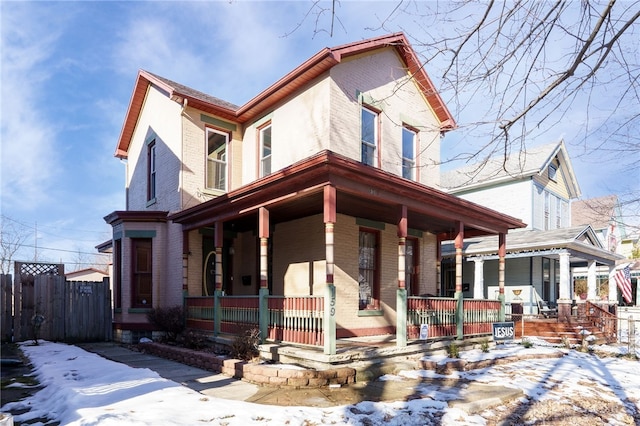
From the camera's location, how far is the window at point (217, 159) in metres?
13.7

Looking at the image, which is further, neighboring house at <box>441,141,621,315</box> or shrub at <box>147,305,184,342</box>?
neighboring house at <box>441,141,621,315</box>

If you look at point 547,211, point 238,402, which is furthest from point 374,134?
point 547,211

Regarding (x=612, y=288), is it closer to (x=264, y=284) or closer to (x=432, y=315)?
(x=432, y=315)

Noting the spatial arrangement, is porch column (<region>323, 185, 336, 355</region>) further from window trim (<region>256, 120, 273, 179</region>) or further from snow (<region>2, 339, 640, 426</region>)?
window trim (<region>256, 120, 273, 179</region>)

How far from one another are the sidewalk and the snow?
0.21m

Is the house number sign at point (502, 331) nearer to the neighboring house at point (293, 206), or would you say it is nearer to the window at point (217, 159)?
the neighboring house at point (293, 206)

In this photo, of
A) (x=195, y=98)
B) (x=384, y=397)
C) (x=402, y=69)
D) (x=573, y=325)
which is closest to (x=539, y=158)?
(x=573, y=325)

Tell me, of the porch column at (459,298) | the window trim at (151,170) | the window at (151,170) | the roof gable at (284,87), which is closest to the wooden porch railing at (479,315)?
the porch column at (459,298)

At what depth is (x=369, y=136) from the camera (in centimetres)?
1214

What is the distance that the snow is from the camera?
17.4ft

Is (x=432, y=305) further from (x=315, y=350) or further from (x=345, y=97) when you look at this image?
(x=345, y=97)

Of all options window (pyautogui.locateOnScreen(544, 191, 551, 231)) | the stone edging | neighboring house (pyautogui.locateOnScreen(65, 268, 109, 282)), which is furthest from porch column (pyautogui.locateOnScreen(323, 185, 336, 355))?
neighboring house (pyautogui.locateOnScreen(65, 268, 109, 282))

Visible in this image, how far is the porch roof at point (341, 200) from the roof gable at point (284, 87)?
1.73 metres

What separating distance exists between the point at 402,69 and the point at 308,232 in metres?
5.65
